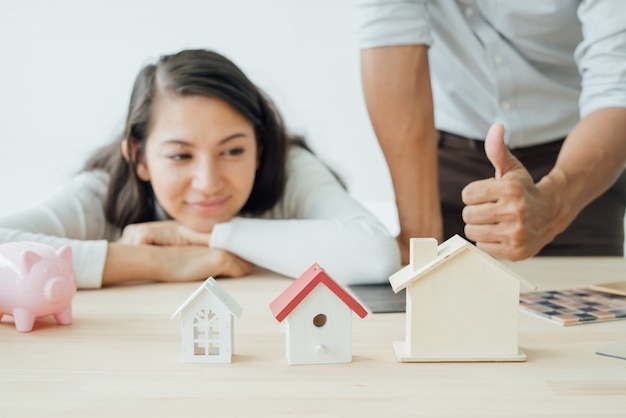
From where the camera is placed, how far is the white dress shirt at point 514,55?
4.61 ft

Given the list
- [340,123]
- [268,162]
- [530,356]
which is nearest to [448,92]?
[268,162]

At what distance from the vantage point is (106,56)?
2881 millimetres

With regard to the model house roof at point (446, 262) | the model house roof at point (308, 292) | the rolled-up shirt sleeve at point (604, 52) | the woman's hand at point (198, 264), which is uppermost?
the rolled-up shirt sleeve at point (604, 52)

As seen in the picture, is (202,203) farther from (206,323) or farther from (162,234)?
(206,323)

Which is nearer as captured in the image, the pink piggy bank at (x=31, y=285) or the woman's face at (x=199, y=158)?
the pink piggy bank at (x=31, y=285)

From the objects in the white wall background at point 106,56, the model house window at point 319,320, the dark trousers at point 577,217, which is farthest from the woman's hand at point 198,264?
the white wall background at point 106,56

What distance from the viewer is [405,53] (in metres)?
1.45

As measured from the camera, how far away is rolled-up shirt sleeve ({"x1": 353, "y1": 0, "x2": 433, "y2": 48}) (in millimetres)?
1439

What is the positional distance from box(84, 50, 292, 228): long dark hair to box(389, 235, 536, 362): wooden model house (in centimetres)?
81

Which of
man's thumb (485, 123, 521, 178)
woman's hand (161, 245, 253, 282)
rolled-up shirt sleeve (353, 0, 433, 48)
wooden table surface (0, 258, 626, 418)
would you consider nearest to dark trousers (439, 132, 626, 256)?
rolled-up shirt sleeve (353, 0, 433, 48)

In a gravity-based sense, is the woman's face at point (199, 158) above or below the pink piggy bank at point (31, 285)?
above

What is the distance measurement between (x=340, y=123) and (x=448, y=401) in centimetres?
241

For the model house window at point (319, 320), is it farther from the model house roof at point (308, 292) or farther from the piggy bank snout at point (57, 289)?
the piggy bank snout at point (57, 289)

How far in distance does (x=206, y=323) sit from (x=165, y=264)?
20.3 inches
